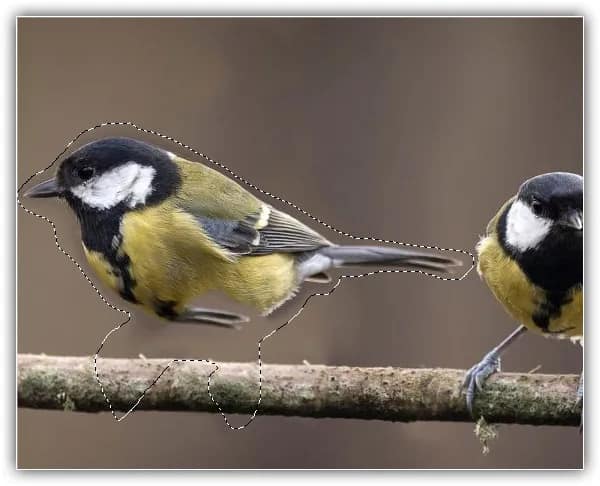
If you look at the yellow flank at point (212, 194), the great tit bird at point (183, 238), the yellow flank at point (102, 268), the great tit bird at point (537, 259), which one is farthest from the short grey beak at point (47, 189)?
the great tit bird at point (537, 259)

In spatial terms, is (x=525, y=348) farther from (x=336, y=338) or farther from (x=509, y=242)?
(x=336, y=338)

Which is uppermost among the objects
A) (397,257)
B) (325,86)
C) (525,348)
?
(325,86)

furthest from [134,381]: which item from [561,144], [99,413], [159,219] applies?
[561,144]

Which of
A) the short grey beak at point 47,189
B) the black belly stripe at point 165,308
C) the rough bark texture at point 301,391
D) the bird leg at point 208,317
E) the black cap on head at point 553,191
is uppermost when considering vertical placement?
the short grey beak at point 47,189

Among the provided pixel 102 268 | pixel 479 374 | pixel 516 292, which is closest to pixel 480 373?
pixel 479 374

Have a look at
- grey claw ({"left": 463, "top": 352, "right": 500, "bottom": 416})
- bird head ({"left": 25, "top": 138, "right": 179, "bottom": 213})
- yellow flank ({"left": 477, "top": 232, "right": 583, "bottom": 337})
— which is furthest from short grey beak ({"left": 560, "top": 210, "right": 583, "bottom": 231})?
bird head ({"left": 25, "top": 138, "right": 179, "bottom": 213})

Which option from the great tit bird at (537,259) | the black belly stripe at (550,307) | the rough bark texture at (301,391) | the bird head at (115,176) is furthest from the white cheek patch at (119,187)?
the black belly stripe at (550,307)

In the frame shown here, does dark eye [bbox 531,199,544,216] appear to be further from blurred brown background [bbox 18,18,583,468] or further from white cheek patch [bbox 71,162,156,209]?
white cheek patch [bbox 71,162,156,209]

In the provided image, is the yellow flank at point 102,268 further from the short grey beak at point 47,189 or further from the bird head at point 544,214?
the bird head at point 544,214

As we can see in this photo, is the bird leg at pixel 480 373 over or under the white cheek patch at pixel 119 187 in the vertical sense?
under
